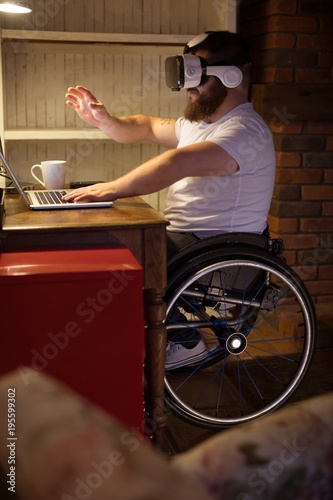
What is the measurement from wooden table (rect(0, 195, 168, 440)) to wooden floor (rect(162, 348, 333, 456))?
218 millimetres

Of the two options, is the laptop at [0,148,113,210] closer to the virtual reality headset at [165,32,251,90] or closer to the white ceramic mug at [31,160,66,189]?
the white ceramic mug at [31,160,66,189]

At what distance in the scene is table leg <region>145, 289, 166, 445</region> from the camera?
6.69ft

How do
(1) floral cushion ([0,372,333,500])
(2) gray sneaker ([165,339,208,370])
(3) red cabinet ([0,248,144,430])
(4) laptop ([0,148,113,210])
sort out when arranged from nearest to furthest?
(1) floral cushion ([0,372,333,500]) < (3) red cabinet ([0,248,144,430]) < (4) laptop ([0,148,113,210]) < (2) gray sneaker ([165,339,208,370])

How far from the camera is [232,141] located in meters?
2.30

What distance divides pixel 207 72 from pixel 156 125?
1.67 feet

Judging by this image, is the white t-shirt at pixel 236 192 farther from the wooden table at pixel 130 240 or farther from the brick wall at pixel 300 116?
the brick wall at pixel 300 116

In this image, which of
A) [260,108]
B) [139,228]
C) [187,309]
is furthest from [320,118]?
[139,228]

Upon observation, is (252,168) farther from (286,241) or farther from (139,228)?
(286,241)

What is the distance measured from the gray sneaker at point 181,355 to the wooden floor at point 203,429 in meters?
0.21

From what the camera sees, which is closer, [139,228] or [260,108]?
[139,228]

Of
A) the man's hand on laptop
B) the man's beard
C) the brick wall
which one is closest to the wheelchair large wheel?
the man's hand on laptop

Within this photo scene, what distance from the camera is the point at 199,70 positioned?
2447mm

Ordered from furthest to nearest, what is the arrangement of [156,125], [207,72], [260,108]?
[260,108]
[156,125]
[207,72]

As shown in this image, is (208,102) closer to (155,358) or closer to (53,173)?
(53,173)
